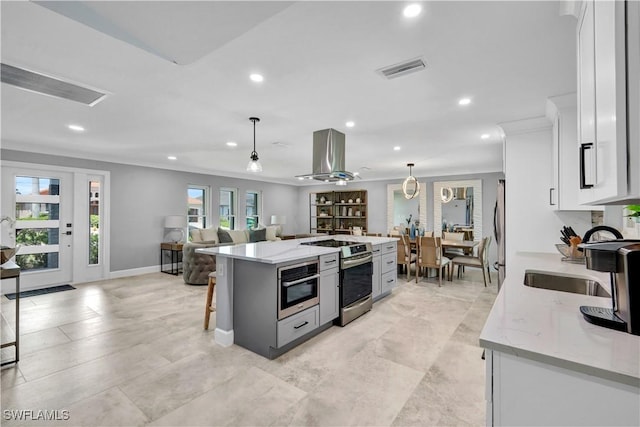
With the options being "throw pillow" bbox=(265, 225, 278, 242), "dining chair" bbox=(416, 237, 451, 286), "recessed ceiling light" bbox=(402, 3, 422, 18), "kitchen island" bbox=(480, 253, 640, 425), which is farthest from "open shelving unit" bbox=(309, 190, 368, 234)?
"kitchen island" bbox=(480, 253, 640, 425)

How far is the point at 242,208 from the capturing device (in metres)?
8.02

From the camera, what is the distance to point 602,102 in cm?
93

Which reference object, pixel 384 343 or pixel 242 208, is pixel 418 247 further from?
pixel 242 208

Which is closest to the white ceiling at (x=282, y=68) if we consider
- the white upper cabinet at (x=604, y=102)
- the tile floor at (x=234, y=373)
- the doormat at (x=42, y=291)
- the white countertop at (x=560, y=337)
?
the white upper cabinet at (x=604, y=102)

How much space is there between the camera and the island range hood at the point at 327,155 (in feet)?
11.8

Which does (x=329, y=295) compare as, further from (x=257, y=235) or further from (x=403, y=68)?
(x=257, y=235)

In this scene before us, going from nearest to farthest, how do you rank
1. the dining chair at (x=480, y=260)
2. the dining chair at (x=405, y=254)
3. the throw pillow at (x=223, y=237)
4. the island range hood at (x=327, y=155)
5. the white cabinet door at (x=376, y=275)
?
the island range hood at (x=327, y=155)
the white cabinet door at (x=376, y=275)
the dining chair at (x=480, y=260)
the dining chair at (x=405, y=254)
the throw pillow at (x=223, y=237)

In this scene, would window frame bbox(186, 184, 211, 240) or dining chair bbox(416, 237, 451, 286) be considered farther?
window frame bbox(186, 184, 211, 240)

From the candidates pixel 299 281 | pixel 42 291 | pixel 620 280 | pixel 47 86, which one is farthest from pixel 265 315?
pixel 42 291

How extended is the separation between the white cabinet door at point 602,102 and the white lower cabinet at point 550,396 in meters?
0.55

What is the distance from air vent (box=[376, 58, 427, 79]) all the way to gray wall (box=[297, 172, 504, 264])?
5.52 meters

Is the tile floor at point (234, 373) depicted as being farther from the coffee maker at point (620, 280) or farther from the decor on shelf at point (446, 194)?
the decor on shelf at point (446, 194)

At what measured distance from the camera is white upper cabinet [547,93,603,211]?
Result: 2.46 meters

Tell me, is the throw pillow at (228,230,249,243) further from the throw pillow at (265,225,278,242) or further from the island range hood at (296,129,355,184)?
the island range hood at (296,129,355,184)
